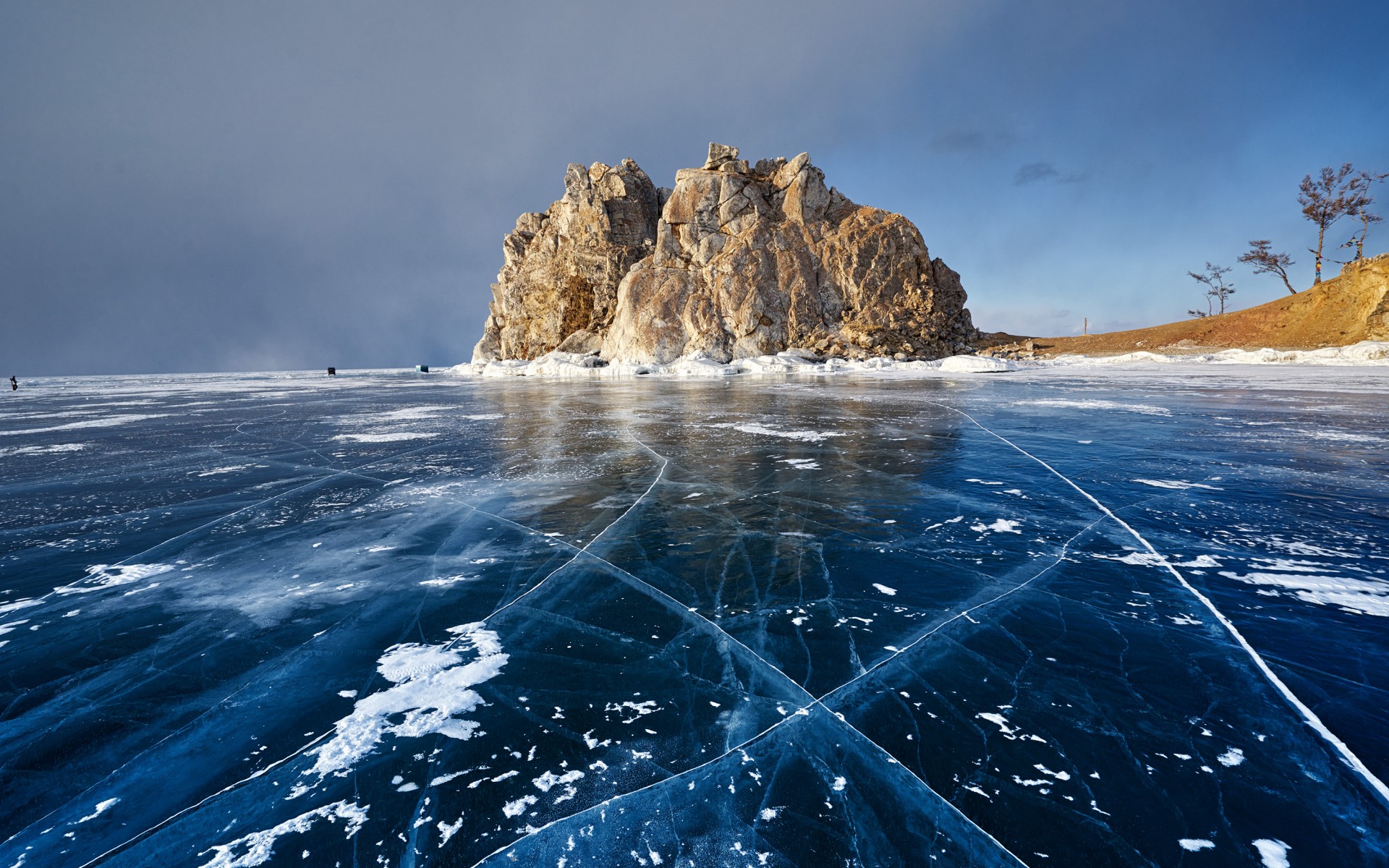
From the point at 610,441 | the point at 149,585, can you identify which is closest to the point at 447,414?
the point at 610,441

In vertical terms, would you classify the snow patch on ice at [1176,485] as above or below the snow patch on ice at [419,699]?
above

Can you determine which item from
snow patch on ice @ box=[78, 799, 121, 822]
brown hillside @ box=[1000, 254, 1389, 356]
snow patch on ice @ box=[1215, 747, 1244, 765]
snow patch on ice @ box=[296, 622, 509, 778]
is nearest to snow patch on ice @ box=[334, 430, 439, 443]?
snow patch on ice @ box=[296, 622, 509, 778]

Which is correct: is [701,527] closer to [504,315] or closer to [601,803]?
[601,803]

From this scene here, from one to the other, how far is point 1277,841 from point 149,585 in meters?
6.00

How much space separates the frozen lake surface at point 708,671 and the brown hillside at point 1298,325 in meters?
43.7

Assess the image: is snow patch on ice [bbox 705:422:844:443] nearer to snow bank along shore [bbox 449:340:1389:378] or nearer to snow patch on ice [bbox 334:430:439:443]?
snow patch on ice [bbox 334:430:439:443]

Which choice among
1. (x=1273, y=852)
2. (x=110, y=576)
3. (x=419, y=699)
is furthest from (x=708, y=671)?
(x=110, y=576)

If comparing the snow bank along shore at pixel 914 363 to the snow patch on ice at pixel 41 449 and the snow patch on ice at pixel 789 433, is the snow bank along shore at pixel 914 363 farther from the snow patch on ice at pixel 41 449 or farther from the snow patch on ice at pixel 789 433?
the snow patch on ice at pixel 41 449

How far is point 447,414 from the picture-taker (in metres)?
14.9

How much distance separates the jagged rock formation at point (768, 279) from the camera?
50.0m

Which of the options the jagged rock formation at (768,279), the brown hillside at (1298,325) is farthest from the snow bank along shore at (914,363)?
the jagged rock formation at (768,279)

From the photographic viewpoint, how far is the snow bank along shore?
104ft

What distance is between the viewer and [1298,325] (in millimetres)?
37812

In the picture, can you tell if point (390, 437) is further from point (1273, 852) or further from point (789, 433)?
point (1273, 852)
